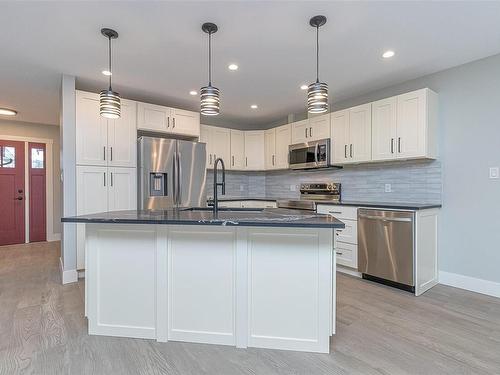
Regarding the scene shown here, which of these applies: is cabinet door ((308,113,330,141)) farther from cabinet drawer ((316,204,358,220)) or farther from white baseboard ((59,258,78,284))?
white baseboard ((59,258,78,284))

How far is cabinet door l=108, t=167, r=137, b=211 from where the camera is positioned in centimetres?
364

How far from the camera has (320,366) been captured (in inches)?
68.7

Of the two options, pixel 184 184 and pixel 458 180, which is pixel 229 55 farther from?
pixel 458 180

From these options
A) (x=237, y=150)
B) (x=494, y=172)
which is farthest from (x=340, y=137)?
(x=237, y=150)

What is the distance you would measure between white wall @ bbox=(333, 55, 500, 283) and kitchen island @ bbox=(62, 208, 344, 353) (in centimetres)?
214

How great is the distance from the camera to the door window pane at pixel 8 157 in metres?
5.43

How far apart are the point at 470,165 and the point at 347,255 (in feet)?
5.56

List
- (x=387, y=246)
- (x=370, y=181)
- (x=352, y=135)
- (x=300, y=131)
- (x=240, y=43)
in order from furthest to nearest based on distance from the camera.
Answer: (x=300, y=131), (x=370, y=181), (x=352, y=135), (x=387, y=246), (x=240, y=43)

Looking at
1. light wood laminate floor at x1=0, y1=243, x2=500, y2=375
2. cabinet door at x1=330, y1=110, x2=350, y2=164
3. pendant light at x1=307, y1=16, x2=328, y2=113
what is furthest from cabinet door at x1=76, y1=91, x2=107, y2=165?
cabinet door at x1=330, y1=110, x2=350, y2=164

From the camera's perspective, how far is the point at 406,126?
3.29 meters

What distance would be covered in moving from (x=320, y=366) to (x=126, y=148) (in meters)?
3.34

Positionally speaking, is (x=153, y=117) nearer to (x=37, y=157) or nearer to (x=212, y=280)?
(x=212, y=280)

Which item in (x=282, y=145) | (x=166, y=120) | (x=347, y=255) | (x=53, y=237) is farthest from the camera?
(x=53, y=237)

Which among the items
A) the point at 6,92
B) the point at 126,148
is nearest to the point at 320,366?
the point at 126,148
